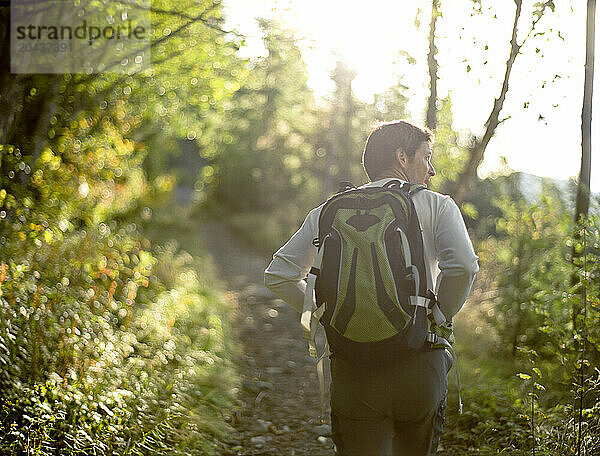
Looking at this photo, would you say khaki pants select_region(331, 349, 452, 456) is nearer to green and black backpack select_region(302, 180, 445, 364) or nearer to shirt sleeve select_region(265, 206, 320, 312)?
green and black backpack select_region(302, 180, 445, 364)

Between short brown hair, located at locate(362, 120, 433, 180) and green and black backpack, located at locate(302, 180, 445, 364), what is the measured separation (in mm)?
205

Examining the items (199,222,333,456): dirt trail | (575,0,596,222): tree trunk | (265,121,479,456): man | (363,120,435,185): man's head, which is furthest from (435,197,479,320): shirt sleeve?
(199,222,333,456): dirt trail

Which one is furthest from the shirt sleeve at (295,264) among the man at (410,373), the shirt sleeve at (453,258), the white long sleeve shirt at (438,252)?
the shirt sleeve at (453,258)

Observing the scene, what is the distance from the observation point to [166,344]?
6.62 m

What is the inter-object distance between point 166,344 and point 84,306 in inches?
38.3

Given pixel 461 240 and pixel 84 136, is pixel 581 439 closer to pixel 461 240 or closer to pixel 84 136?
pixel 461 240

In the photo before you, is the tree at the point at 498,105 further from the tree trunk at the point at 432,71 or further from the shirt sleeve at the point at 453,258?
the shirt sleeve at the point at 453,258

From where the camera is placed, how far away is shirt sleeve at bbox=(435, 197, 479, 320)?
8.70 ft

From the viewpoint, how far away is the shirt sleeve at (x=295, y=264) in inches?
116

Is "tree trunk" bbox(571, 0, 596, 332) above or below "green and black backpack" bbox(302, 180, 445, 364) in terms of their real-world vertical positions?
above

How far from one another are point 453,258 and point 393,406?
2.27 feet

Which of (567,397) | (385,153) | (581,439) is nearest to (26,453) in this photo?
(385,153)

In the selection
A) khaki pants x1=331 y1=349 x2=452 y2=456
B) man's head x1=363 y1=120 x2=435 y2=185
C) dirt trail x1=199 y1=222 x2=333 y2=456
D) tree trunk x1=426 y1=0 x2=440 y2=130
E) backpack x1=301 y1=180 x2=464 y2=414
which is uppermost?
tree trunk x1=426 y1=0 x2=440 y2=130

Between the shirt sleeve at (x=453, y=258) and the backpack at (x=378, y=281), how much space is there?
0.07m
